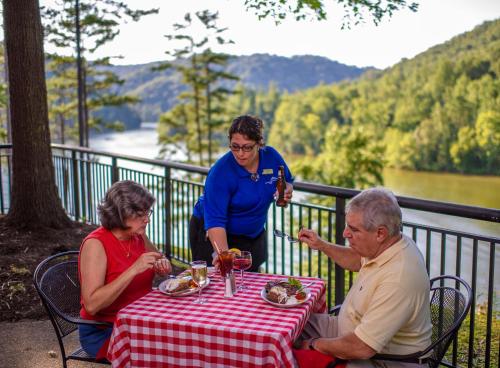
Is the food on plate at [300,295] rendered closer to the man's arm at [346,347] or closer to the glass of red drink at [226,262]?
the man's arm at [346,347]

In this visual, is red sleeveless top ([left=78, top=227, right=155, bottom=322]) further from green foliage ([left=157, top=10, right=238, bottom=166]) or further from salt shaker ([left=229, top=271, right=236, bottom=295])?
green foliage ([left=157, top=10, right=238, bottom=166])

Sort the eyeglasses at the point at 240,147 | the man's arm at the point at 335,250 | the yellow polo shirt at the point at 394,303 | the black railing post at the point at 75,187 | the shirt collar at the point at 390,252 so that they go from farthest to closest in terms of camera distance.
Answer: the black railing post at the point at 75,187 < the eyeglasses at the point at 240,147 < the man's arm at the point at 335,250 < the shirt collar at the point at 390,252 < the yellow polo shirt at the point at 394,303

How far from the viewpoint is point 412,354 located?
7.38ft

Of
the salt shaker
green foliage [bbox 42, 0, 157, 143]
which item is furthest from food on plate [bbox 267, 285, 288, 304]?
green foliage [bbox 42, 0, 157, 143]

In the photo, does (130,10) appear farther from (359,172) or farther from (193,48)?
(359,172)

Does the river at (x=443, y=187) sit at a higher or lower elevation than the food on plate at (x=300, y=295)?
lower

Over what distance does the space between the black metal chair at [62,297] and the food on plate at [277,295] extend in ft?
2.73

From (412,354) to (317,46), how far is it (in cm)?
6837

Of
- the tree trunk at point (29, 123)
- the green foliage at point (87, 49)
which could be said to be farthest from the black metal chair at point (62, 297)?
the green foliage at point (87, 49)

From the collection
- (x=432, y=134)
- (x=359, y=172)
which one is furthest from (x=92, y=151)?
(x=432, y=134)

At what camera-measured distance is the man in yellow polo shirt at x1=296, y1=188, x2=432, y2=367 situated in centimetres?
213

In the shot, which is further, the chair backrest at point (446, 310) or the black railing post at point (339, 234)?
the black railing post at point (339, 234)

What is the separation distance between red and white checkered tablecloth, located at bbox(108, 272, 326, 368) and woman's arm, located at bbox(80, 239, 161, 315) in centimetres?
13

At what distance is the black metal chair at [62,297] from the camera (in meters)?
2.66
